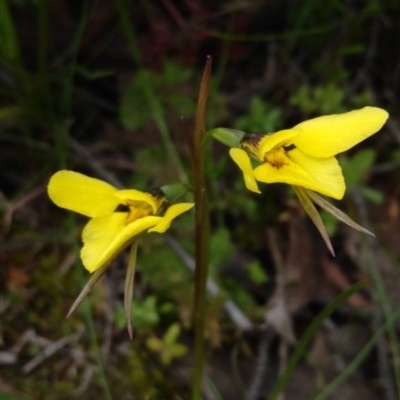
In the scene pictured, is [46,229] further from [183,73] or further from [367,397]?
[367,397]

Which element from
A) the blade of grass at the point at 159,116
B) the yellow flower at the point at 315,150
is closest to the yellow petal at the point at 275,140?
the yellow flower at the point at 315,150

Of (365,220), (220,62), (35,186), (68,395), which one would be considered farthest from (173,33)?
(68,395)

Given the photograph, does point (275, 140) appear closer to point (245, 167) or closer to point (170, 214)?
point (245, 167)

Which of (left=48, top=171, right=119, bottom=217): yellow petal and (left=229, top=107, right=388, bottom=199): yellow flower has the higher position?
(left=48, top=171, right=119, bottom=217): yellow petal

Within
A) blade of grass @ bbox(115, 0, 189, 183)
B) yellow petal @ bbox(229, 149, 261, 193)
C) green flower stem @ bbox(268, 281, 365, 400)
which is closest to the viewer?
yellow petal @ bbox(229, 149, 261, 193)

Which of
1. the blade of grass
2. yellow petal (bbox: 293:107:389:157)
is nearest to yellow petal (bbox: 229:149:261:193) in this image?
yellow petal (bbox: 293:107:389:157)

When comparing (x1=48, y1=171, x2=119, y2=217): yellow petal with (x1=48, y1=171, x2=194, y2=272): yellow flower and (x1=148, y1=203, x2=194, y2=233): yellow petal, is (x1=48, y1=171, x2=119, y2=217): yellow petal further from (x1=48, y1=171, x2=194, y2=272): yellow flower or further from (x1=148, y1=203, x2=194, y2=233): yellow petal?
(x1=148, y1=203, x2=194, y2=233): yellow petal

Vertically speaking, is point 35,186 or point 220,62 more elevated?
point 220,62
